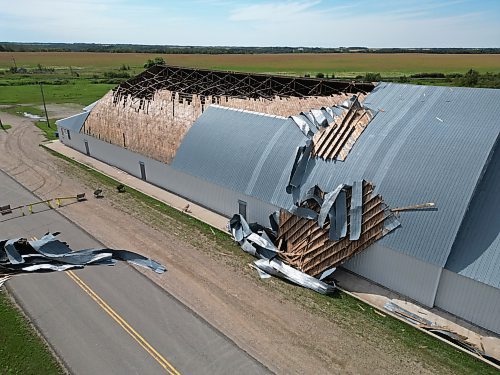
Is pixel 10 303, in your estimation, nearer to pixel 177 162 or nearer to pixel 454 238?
pixel 177 162

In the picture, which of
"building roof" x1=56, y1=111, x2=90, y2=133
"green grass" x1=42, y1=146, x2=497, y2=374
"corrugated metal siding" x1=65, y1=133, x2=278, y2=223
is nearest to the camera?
"green grass" x1=42, y1=146, x2=497, y2=374

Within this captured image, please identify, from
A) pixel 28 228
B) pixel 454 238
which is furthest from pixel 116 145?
pixel 454 238

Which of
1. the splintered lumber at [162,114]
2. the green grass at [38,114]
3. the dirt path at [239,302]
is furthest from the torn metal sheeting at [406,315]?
the green grass at [38,114]

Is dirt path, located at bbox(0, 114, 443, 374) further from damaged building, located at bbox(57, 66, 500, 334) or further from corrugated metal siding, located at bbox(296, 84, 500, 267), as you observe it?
corrugated metal siding, located at bbox(296, 84, 500, 267)

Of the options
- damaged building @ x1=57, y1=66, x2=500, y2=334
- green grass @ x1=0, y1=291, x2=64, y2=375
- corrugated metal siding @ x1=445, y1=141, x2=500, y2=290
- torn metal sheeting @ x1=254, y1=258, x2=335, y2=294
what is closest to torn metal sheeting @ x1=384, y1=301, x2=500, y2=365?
damaged building @ x1=57, y1=66, x2=500, y2=334

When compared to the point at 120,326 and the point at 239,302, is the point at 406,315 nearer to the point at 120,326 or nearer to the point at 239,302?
the point at 239,302

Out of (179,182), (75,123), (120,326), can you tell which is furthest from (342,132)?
(75,123)
